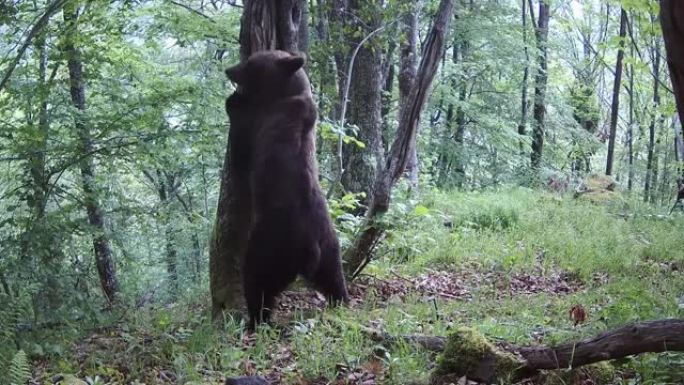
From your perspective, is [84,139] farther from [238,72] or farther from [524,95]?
[524,95]

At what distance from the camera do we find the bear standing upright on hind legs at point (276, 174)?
5.35m

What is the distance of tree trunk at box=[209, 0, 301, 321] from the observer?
5.82 metres

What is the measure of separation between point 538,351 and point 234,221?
10.3ft

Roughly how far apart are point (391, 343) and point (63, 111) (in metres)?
6.58

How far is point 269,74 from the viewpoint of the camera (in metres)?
5.48

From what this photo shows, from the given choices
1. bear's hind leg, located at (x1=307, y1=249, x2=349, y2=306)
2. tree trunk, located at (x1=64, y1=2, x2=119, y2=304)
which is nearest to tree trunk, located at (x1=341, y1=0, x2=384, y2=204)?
tree trunk, located at (x1=64, y1=2, x2=119, y2=304)

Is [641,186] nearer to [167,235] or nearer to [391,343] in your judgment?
[167,235]

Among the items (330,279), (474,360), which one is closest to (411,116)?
(330,279)

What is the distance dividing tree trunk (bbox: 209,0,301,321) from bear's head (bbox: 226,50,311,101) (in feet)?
1.16

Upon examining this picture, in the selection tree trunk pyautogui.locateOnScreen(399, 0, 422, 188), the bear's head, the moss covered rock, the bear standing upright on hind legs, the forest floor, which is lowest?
the forest floor

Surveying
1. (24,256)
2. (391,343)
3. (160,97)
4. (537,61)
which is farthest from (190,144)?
(537,61)

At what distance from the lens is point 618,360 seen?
3.60m

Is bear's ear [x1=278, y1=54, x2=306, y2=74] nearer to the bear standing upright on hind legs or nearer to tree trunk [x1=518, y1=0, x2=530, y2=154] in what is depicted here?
the bear standing upright on hind legs

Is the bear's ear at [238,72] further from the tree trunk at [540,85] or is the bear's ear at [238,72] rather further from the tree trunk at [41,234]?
the tree trunk at [540,85]
